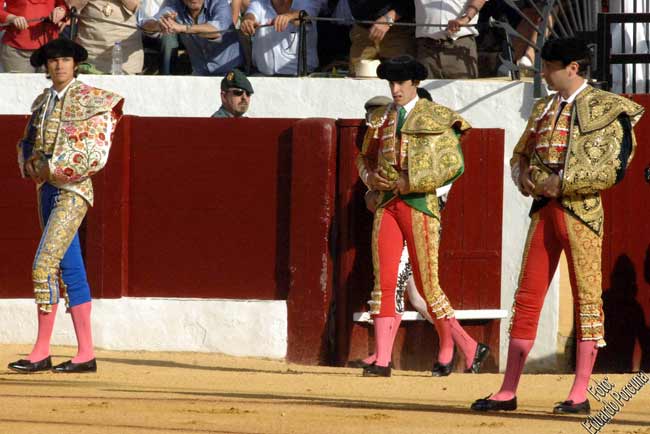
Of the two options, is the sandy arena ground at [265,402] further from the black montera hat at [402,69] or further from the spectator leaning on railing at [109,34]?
the spectator leaning on railing at [109,34]

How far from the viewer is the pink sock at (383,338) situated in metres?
7.86

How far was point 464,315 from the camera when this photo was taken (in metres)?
9.26

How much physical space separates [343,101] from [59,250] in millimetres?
3038

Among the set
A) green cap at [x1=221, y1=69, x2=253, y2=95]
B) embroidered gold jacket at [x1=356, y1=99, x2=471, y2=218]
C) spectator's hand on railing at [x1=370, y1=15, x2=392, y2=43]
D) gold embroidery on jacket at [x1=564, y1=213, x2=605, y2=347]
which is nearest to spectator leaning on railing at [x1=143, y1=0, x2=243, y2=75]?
spectator's hand on railing at [x1=370, y1=15, x2=392, y2=43]

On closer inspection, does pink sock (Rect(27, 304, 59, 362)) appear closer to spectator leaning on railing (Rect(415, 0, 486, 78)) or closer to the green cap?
the green cap

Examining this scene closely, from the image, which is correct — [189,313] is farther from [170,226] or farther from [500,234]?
[500,234]

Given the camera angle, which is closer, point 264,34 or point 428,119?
point 428,119

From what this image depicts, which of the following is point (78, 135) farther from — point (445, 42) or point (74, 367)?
point (445, 42)

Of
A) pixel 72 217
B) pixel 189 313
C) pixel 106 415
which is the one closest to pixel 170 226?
pixel 189 313

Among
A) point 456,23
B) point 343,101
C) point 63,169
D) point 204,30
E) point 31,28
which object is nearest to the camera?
point 63,169

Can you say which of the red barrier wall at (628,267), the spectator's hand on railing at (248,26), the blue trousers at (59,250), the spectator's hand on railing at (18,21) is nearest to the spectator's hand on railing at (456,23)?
the spectator's hand on railing at (248,26)

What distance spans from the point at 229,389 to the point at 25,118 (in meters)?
2.88

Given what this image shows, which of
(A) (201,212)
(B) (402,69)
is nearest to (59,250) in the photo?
(A) (201,212)

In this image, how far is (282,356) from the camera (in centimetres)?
918
